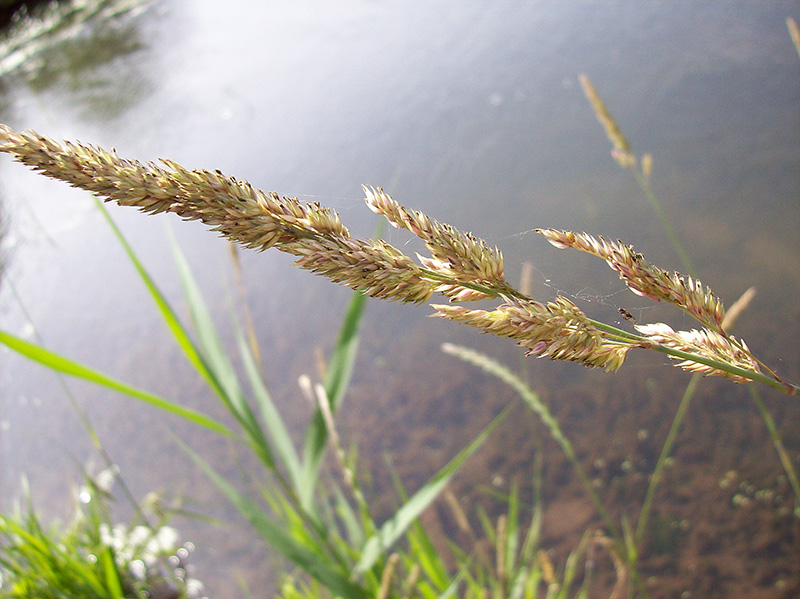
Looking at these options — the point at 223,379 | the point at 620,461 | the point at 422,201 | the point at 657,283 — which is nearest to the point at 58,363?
the point at 223,379

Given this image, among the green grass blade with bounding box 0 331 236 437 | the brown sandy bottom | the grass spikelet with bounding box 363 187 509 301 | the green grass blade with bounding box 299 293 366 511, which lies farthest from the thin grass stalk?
the green grass blade with bounding box 0 331 236 437

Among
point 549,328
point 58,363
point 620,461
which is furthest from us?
point 620,461

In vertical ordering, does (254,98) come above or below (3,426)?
above

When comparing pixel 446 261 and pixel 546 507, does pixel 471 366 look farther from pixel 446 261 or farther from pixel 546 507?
pixel 446 261

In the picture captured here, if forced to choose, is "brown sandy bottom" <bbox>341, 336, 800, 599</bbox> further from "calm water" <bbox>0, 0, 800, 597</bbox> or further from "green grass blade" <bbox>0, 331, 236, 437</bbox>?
"green grass blade" <bbox>0, 331, 236, 437</bbox>

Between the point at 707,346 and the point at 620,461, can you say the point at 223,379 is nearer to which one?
the point at 707,346

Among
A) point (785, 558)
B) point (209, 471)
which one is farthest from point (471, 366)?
point (209, 471)

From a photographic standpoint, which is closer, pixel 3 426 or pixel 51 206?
pixel 3 426
